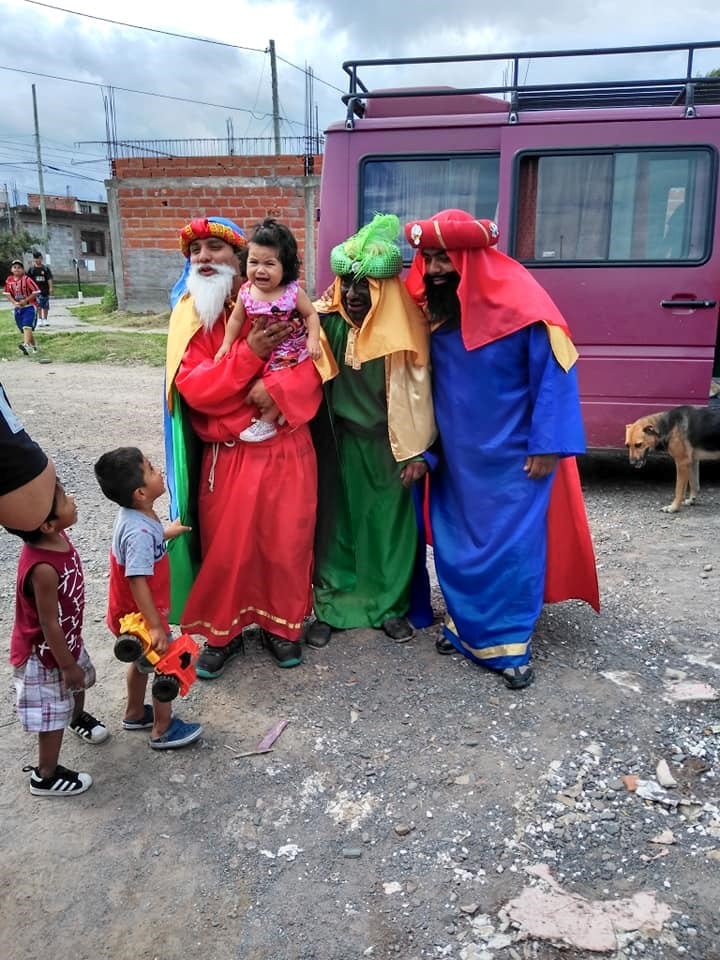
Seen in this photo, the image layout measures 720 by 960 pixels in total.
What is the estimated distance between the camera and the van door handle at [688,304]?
5.34 meters

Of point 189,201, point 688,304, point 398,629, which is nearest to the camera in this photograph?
point 398,629

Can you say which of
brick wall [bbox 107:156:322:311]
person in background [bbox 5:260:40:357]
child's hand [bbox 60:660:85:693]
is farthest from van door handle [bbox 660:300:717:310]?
person in background [bbox 5:260:40:357]

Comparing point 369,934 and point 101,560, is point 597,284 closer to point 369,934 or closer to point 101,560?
point 101,560

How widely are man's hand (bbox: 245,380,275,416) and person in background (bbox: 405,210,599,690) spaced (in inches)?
28.3

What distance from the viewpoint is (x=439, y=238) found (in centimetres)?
311

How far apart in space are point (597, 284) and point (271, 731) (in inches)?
153

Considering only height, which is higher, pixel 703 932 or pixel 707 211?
pixel 707 211

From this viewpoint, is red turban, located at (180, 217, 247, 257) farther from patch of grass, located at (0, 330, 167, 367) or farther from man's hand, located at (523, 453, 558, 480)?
patch of grass, located at (0, 330, 167, 367)

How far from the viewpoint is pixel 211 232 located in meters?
3.29

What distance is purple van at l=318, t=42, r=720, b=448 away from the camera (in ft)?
17.4

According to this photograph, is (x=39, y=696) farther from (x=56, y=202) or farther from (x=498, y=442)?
(x=56, y=202)

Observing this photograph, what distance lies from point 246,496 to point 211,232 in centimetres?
110

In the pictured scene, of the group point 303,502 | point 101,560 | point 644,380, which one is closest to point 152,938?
point 303,502

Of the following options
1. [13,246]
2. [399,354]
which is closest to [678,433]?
[399,354]
